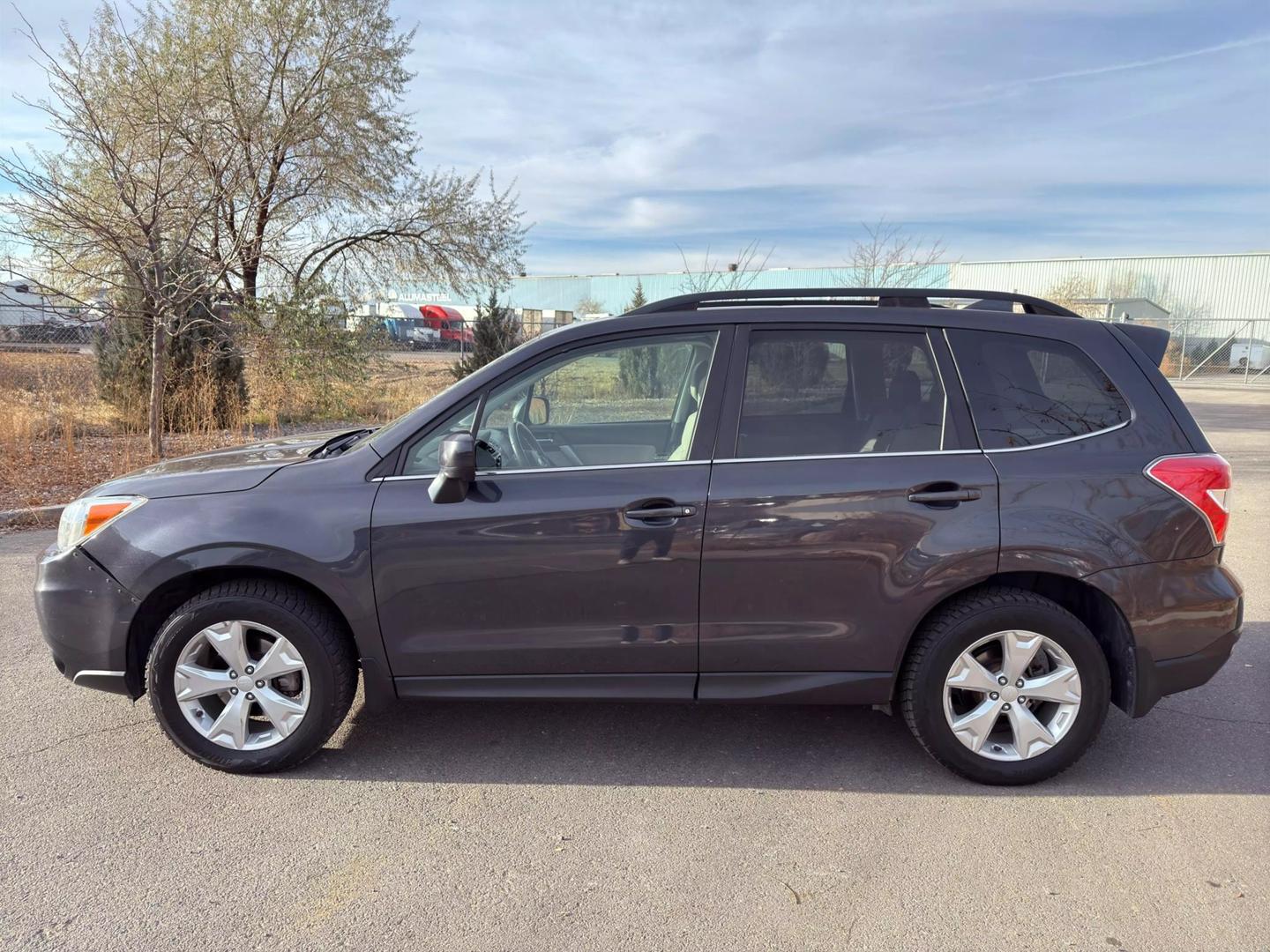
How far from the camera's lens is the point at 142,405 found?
1212 cm

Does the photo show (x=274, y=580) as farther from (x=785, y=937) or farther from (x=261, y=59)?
(x=261, y=59)

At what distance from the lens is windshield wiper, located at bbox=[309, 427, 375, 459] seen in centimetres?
375

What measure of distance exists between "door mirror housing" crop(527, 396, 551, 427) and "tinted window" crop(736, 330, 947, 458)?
867mm

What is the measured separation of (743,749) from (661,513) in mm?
1173

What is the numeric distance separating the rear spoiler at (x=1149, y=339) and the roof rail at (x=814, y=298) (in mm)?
221

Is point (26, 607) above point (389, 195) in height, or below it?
below

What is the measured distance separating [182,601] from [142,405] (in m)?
10.2

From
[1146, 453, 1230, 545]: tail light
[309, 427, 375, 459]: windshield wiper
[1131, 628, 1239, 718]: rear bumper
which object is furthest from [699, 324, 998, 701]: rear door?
[309, 427, 375, 459]: windshield wiper

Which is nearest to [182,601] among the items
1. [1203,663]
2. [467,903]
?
[467,903]

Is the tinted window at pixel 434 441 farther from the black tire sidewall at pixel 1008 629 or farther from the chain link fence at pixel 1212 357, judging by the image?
the chain link fence at pixel 1212 357

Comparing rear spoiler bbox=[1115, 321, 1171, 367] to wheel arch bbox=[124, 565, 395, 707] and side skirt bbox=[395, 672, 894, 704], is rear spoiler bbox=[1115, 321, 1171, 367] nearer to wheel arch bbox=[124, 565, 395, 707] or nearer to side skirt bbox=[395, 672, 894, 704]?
side skirt bbox=[395, 672, 894, 704]

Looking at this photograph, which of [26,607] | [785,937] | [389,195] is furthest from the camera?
[389,195]

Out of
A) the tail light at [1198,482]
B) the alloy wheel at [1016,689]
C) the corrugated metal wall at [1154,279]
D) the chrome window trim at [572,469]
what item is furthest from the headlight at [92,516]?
the corrugated metal wall at [1154,279]

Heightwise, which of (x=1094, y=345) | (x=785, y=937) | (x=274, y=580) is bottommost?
(x=785, y=937)
